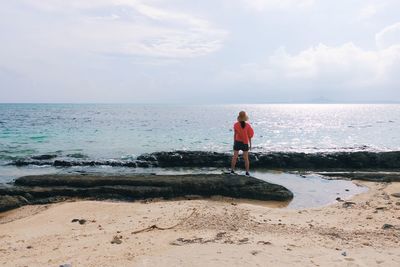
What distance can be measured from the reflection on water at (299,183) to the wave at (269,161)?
817 millimetres

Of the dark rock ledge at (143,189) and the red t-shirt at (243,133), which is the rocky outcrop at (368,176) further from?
the dark rock ledge at (143,189)

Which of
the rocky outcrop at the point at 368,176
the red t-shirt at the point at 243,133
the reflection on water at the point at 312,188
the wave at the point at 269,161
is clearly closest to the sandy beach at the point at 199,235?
the reflection on water at the point at 312,188

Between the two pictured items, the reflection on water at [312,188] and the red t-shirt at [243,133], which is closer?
the reflection on water at [312,188]

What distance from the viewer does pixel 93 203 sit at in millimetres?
A: 11297

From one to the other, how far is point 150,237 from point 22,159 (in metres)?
16.2

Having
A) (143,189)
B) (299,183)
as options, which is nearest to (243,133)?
(299,183)

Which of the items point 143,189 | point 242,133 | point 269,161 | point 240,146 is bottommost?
point 143,189

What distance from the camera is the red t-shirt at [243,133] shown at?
14.3 m

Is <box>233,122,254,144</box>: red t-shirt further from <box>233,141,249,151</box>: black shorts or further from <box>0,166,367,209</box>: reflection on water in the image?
<box>0,166,367,209</box>: reflection on water

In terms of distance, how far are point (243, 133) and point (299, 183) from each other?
298 centimetres

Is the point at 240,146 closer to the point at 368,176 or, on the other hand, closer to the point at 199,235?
the point at 368,176

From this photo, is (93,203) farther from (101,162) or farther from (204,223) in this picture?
(101,162)

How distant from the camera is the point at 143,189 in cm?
1255

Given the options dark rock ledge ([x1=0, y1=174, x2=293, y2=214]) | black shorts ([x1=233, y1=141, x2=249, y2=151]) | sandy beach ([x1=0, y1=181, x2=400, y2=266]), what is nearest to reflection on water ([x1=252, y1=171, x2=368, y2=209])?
dark rock ledge ([x1=0, y1=174, x2=293, y2=214])
